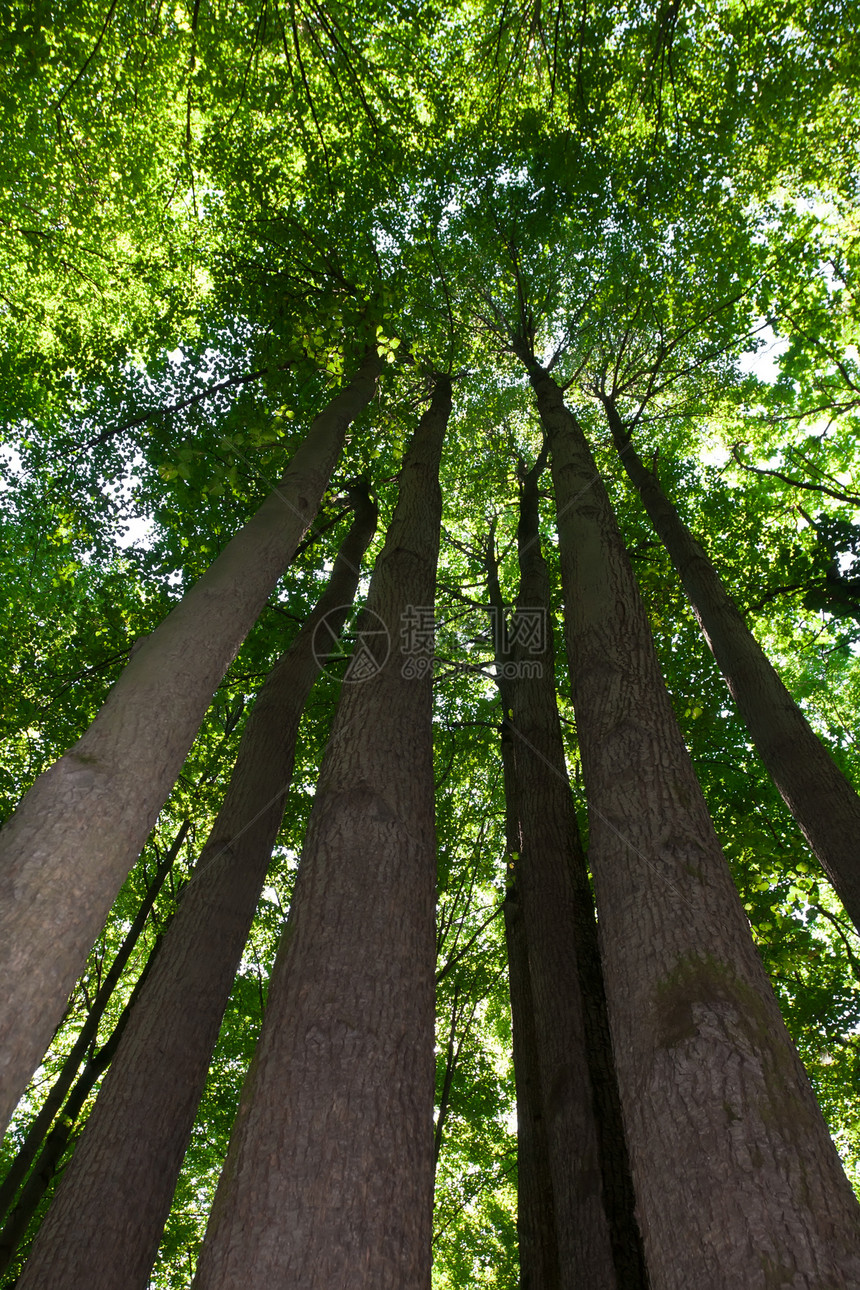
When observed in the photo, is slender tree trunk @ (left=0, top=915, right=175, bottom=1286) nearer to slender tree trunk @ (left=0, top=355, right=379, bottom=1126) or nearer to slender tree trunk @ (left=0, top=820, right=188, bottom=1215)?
slender tree trunk @ (left=0, top=820, right=188, bottom=1215)

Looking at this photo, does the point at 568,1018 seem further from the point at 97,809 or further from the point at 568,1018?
the point at 97,809

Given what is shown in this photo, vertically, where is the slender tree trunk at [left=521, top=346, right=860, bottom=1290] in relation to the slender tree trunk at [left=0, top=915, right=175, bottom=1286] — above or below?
below

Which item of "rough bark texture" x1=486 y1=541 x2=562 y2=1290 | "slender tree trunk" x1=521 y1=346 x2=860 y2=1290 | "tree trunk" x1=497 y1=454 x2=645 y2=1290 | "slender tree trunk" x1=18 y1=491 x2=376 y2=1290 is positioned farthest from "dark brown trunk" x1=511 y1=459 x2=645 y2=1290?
"slender tree trunk" x1=521 y1=346 x2=860 y2=1290

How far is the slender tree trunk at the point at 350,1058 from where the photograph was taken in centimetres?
160

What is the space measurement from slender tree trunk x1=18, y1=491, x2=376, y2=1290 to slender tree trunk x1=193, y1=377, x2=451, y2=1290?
214 cm

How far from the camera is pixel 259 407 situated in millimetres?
8219

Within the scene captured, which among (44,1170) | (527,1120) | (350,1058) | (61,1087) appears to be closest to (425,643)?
(350,1058)

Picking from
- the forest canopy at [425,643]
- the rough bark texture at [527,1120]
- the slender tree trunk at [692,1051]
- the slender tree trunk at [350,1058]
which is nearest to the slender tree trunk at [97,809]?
the forest canopy at [425,643]

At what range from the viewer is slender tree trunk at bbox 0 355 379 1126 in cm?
A: 188

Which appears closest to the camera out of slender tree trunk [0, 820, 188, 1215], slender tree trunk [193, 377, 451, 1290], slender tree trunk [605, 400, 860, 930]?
slender tree trunk [193, 377, 451, 1290]

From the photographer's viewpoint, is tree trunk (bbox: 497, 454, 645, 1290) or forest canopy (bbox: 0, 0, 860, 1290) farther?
tree trunk (bbox: 497, 454, 645, 1290)

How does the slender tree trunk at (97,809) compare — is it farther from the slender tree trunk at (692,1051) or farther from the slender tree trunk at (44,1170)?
the slender tree trunk at (44,1170)

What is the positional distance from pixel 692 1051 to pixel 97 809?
7.03ft

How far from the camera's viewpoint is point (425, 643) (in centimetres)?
412
